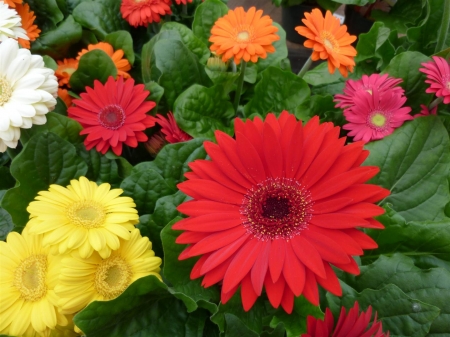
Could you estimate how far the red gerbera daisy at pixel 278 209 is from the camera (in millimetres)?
462

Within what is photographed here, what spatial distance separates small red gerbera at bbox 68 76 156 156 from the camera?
0.76 m

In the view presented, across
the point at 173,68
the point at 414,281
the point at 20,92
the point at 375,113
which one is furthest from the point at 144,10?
the point at 414,281

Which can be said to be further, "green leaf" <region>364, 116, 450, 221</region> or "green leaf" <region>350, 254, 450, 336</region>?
"green leaf" <region>364, 116, 450, 221</region>

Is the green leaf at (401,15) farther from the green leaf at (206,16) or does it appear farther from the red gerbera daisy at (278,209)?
the red gerbera daisy at (278,209)

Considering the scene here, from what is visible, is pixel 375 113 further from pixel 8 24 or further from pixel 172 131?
pixel 8 24

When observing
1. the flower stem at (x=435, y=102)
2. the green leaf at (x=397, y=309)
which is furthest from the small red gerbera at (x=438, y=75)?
the green leaf at (x=397, y=309)

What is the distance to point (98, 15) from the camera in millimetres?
1073

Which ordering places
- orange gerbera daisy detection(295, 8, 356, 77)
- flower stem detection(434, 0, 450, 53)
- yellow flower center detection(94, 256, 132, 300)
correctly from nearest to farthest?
yellow flower center detection(94, 256, 132, 300) → orange gerbera daisy detection(295, 8, 356, 77) → flower stem detection(434, 0, 450, 53)

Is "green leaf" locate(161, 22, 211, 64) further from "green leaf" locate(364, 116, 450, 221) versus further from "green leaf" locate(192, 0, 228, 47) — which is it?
"green leaf" locate(364, 116, 450, 221)

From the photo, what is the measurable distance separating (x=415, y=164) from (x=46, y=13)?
0.93m

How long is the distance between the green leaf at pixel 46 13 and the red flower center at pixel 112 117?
1.46ft

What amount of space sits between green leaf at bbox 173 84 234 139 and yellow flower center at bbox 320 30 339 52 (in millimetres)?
216


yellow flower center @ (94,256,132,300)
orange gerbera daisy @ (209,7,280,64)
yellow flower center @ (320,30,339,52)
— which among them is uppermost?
yellow flower center @ (320,30,339,52)

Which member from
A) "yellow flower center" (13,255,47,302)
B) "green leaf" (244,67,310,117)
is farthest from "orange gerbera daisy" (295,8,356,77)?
"yellow flower center" (13,255,47,302)
